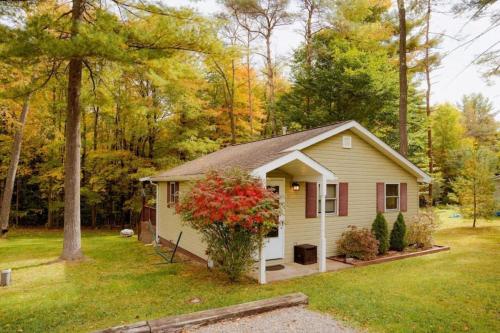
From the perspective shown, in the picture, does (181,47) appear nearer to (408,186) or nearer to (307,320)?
(307,320)

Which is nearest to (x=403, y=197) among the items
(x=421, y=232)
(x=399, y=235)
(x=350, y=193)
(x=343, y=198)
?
(x=421, y=232)

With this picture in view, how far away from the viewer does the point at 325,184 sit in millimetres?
8148

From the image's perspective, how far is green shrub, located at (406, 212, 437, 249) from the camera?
10750 millimetres

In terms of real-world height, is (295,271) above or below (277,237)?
below

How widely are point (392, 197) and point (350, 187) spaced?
2.09 metres

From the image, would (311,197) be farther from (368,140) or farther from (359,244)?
(368,140)

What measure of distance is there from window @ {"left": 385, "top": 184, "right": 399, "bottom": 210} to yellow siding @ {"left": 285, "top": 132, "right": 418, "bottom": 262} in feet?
0.76

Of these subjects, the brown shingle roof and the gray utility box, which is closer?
the gray utility box

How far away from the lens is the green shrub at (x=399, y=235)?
1035 centimetres

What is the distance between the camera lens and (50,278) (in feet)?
25.4

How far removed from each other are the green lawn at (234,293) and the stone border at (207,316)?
532 millimetres

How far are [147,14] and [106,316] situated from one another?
774 centimetres

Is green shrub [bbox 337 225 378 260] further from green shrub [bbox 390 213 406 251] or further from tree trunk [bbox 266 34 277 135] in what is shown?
tree trunk [bbox 266 34 277 135]

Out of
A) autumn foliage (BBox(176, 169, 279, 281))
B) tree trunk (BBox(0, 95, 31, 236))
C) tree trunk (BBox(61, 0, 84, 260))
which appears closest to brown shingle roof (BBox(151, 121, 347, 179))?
autumn foliage (BBox(176, 169, 279, 281))
